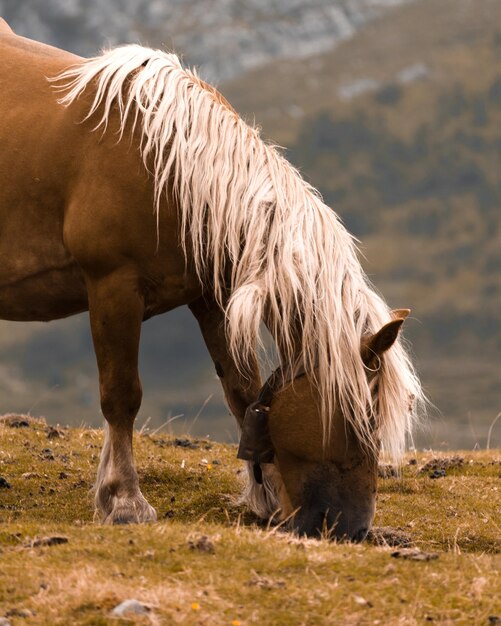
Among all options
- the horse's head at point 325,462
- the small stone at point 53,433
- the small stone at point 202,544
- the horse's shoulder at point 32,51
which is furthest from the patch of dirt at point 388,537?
the small stone at point 53,433

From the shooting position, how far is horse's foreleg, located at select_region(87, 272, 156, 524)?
7926 mm

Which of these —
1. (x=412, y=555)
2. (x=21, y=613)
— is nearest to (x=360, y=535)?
(x=412, y=555)

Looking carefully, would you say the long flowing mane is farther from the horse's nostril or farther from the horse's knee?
the horse's knee

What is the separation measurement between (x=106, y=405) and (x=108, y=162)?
72.0 inches

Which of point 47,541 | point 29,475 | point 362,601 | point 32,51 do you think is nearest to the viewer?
point 362,601

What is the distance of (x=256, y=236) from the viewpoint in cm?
782

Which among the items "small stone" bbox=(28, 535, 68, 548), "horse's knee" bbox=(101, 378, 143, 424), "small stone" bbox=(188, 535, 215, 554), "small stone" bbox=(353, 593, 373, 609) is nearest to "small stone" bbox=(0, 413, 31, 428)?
"horse's knee" bbox=(101, 378, 143, 424)

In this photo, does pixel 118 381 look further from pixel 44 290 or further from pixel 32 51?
pixel 32 51

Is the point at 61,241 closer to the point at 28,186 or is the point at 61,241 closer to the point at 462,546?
the point at 28,186

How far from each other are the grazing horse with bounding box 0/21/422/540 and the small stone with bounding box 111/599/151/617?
2070 mm

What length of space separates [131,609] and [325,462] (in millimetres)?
2261

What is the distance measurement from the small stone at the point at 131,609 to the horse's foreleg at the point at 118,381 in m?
2.58

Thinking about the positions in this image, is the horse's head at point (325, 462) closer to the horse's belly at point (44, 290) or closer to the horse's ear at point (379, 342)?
the horse's ear at point (379, 342)

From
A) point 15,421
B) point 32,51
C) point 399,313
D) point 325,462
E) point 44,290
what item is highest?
point 32,51
